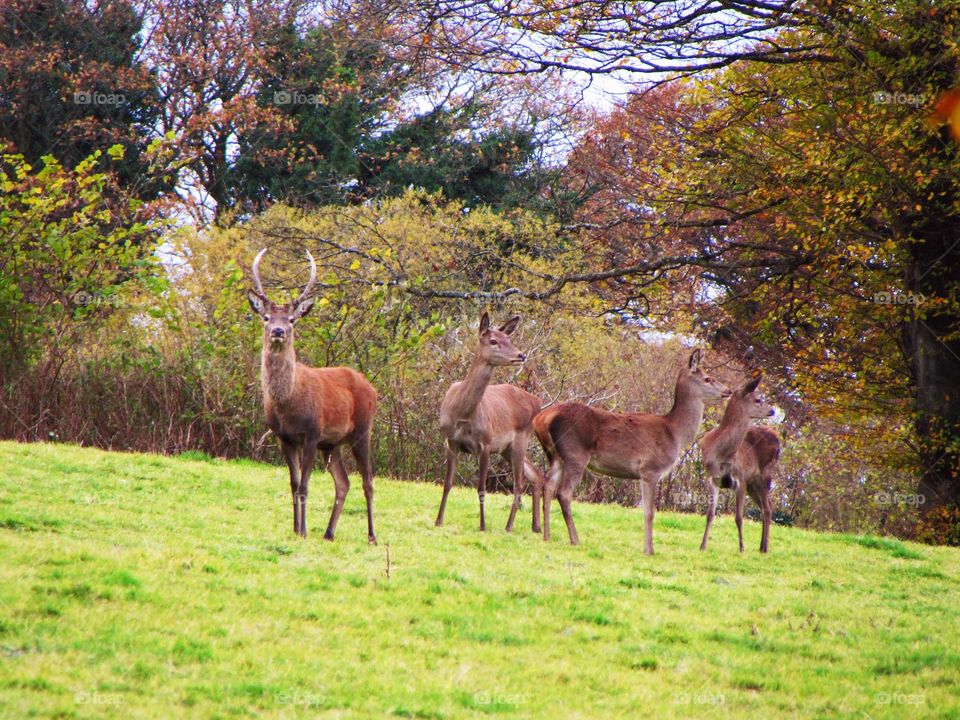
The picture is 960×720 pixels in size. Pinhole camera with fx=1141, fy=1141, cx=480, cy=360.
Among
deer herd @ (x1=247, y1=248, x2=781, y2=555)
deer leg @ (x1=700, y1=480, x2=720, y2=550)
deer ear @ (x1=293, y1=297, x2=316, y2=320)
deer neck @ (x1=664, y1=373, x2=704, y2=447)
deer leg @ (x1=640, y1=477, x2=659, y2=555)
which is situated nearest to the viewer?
deer herd @ (x1=247, y1=248, x2=781, y2=555)

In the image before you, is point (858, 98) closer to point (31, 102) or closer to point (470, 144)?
point (470, 144)

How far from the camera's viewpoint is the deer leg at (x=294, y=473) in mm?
10109

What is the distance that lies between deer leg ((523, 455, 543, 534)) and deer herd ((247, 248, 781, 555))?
1 cm

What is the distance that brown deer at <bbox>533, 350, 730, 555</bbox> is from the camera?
11.5 m

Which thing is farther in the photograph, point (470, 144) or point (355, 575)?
point (470, 144)

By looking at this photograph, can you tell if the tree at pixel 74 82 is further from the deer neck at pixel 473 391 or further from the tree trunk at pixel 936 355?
the tree trunk at pixel 936 355

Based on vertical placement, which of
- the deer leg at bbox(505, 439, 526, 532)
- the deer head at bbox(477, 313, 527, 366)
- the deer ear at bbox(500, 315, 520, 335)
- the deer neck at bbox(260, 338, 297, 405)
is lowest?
the deer leg at bbox(505, 439, 526, 532)

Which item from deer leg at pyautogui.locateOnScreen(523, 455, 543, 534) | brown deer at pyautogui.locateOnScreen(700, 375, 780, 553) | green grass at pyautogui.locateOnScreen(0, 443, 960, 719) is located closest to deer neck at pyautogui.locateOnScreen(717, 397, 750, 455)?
brown deer at pyautogui.locateOnScreen(700, 375, 780, 553)

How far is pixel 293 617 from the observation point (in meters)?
7.04

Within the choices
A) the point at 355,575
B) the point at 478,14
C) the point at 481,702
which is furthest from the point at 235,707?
the point at 478,14

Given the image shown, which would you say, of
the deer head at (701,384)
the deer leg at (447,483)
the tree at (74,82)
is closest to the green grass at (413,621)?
the deer leg at (447,483)

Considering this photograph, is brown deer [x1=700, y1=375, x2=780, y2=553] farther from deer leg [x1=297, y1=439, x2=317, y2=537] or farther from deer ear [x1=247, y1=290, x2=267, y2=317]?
deer ear [x1=247, y1=290, x2=267, y2=317]

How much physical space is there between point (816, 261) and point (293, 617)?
9.93m

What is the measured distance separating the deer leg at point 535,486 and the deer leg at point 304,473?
9.46 ft
